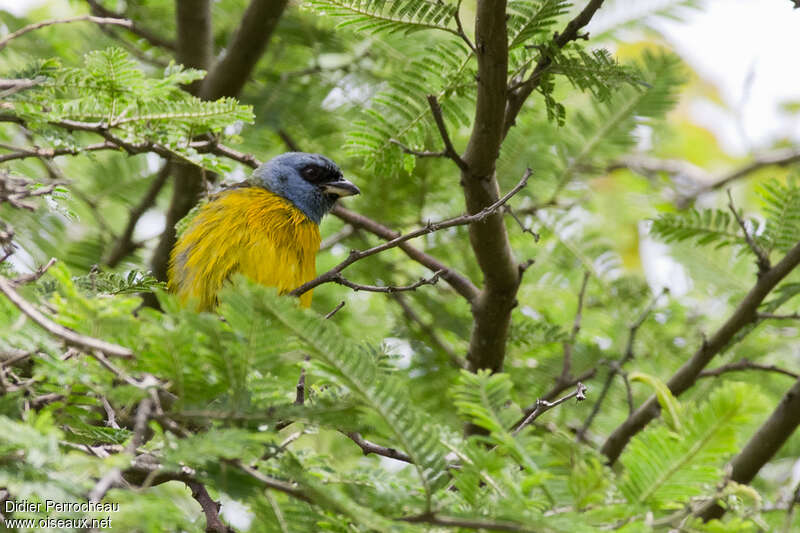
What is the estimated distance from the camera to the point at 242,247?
428cm

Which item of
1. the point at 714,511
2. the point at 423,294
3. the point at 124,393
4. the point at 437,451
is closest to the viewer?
the point at 124,393

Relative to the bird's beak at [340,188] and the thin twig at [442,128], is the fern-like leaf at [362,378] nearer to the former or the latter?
the thin twig at [442,128]

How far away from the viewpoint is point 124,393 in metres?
1.83

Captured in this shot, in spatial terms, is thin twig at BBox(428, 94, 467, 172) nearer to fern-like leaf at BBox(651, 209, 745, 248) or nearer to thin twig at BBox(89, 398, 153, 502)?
fern-like leaf at BBox(651, 209, 745, 248)

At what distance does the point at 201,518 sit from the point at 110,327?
1.46 metres

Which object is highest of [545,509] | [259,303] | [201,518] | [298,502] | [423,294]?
[259,303]

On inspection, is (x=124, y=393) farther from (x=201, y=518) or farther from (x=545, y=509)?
(x=201, y=518)

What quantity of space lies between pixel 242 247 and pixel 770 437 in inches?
97.3

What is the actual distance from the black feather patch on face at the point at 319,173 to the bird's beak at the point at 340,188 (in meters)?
0.06

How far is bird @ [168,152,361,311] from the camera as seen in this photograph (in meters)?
4.22

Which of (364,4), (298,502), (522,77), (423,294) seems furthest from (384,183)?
(298,502)

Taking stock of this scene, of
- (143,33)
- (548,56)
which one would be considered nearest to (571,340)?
(548,56)

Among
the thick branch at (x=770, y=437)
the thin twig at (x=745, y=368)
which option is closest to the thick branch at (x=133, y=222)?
the thin twig at (x=745, y=368)

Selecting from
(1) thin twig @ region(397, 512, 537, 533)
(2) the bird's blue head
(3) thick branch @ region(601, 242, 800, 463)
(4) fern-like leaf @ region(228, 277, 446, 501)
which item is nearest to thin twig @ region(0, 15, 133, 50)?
(4) fern-like leaf @ region(228, 277, 446, 501)
